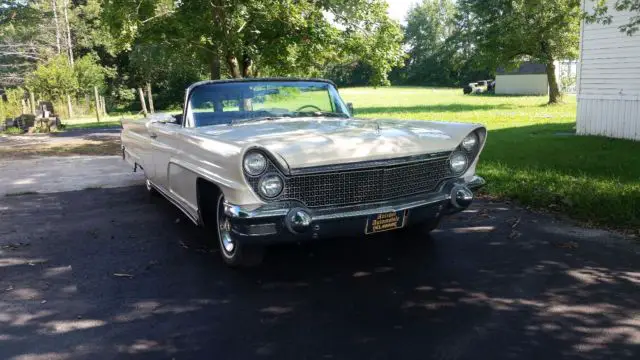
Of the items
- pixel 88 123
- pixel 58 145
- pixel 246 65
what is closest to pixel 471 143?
pixel 246 65

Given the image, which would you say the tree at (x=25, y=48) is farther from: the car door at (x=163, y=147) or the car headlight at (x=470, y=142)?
the car headlight at (x=470, y=142)

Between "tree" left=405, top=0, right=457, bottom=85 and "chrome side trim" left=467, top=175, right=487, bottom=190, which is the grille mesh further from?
"tree" left=405, top=0, right=457, bottom=85

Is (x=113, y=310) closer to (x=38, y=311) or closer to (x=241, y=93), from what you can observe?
(x=38, y=311)

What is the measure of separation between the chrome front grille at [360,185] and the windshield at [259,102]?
1.46 meters

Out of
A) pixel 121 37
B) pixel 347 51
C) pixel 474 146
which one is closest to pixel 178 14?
pixel 121 37

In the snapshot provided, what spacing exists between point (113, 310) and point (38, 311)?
1.70 ft

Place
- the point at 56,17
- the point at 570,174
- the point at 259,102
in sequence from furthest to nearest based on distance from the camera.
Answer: the point at 56,17 < the point at 570,174 < the point at 259,102

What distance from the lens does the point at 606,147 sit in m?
10.1

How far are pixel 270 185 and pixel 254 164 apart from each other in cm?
19

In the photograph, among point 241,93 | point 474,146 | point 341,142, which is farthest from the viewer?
point 241,93

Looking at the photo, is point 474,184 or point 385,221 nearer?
point 385,221

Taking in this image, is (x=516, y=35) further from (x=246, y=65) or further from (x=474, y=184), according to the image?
(x=474, y=184)

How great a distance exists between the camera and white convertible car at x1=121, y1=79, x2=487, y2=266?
11.9ft

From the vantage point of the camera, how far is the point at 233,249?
4.22 metres
